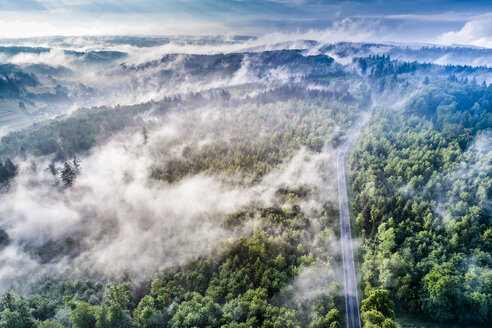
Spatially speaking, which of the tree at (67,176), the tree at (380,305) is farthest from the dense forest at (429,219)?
the tree at (67,176)

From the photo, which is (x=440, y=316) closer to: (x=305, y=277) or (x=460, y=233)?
(x=460, y=233)

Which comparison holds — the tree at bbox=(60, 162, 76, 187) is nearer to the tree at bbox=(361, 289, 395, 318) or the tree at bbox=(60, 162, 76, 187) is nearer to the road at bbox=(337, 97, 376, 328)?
the road at bbox=(337, 97, 376, 328)

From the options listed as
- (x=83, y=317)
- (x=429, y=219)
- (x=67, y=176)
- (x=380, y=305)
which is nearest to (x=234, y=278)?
(x=83, y=317)

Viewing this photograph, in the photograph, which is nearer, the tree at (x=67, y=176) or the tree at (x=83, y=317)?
the tree at (x=83, y=317)

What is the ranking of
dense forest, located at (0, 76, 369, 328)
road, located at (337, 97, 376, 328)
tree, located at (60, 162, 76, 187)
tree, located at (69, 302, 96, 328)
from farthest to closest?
tree, located at (60, 162, 76, 187), road, located at (337, 97, 376, 328), dense forest, located at (0, 76, 369, 328), tree, located at (69, 302, 96, 328)

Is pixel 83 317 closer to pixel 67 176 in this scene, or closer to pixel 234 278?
pixel 234 278

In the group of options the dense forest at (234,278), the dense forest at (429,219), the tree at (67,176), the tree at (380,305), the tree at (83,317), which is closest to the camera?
the tree at (83,317)

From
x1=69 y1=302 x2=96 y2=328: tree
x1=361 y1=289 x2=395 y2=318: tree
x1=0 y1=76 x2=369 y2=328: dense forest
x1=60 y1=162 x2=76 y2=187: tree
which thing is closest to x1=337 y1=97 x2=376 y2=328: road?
x1=0 y1=76 x2=369 y2=328: dense forest

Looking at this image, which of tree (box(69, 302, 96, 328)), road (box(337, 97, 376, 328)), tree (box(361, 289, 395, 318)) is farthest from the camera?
road (box(337, 97, 376, 328))

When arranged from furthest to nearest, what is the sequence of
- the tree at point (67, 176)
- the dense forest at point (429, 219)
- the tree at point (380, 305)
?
1. the tree at point (67, 176)
2. the dense forest at point (429, 219)
3. the tree at point (380, 305)

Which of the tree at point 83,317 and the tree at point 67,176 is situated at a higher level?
the tree at point 67,176

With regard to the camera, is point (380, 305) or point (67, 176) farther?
point (67, 176)

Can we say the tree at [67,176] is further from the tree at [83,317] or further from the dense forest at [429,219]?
the dense forest at [429,219]
